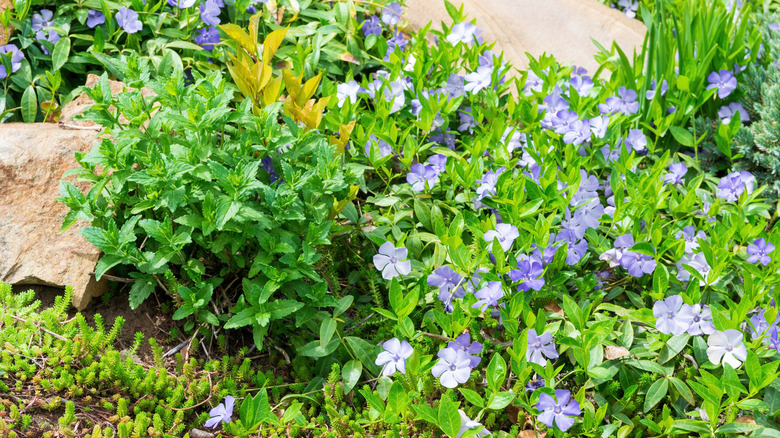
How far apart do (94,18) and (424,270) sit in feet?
6.56

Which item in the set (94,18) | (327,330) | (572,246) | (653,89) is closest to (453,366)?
(327,330)

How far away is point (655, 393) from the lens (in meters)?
2.00

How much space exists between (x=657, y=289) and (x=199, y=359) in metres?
1.49

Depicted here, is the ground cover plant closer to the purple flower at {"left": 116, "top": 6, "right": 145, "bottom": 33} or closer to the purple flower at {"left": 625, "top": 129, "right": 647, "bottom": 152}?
the purple flower at {"left": 625, "top": 129, "right": 647, "bottom": 152}

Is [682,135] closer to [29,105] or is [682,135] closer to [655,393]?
[655,393]

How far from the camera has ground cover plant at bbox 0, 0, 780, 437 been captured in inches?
77.5

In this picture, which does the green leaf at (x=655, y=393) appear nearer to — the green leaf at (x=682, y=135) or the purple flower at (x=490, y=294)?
the purple flower at (x=490, y=294)

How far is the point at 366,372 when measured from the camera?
7.16 ft

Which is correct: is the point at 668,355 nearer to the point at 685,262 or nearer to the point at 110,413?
the point at 685,262

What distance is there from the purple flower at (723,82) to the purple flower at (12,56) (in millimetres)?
3054

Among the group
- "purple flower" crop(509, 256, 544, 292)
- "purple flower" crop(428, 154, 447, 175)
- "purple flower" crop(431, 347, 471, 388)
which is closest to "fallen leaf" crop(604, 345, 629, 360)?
"purple flower" crop(509, 256, 544, 292)

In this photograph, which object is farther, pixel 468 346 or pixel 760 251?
pixel 760 251

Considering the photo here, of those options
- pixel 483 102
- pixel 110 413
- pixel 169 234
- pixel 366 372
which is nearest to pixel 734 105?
pixel 483 102

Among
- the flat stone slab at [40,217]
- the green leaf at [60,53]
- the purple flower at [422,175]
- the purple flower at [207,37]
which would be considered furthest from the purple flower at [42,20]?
the purple flower at [422,175]
